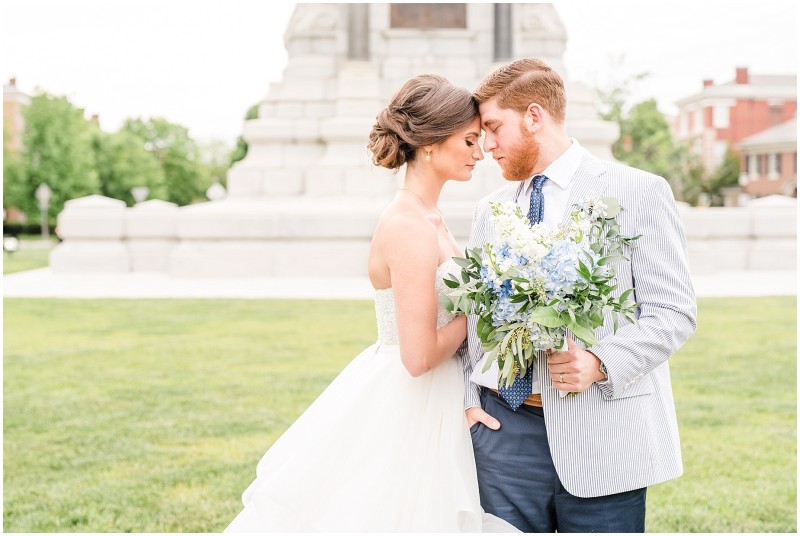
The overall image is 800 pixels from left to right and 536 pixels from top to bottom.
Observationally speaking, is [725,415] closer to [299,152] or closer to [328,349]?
[328,349]

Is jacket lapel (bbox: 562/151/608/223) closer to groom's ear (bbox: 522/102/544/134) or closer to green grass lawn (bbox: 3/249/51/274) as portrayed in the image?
groom's ear (bbox: 522/102/544/134)

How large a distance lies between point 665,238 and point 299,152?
17.9 meters

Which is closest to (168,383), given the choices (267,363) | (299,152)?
(267,363)

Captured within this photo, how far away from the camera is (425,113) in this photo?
135 inches

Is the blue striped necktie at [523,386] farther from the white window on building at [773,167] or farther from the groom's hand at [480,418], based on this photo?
the white window on building at [773,167]

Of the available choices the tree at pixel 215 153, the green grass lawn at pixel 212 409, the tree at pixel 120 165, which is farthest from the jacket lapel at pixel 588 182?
the tree at pixel 215 153

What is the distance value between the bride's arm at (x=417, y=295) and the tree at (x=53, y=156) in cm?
6015

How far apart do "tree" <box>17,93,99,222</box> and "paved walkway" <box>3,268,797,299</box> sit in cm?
4407

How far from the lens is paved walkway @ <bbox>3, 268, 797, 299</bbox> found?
1521 cm

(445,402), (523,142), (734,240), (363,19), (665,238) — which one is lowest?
(734,240)

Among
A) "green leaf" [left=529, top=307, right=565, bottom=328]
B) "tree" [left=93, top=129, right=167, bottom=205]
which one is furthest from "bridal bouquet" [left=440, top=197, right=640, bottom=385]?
"tree" [left=93, top=129, right=167, bottom=205]

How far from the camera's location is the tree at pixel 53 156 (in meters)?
60.2

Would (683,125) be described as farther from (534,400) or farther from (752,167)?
(534,400)

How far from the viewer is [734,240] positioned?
19656 mm
